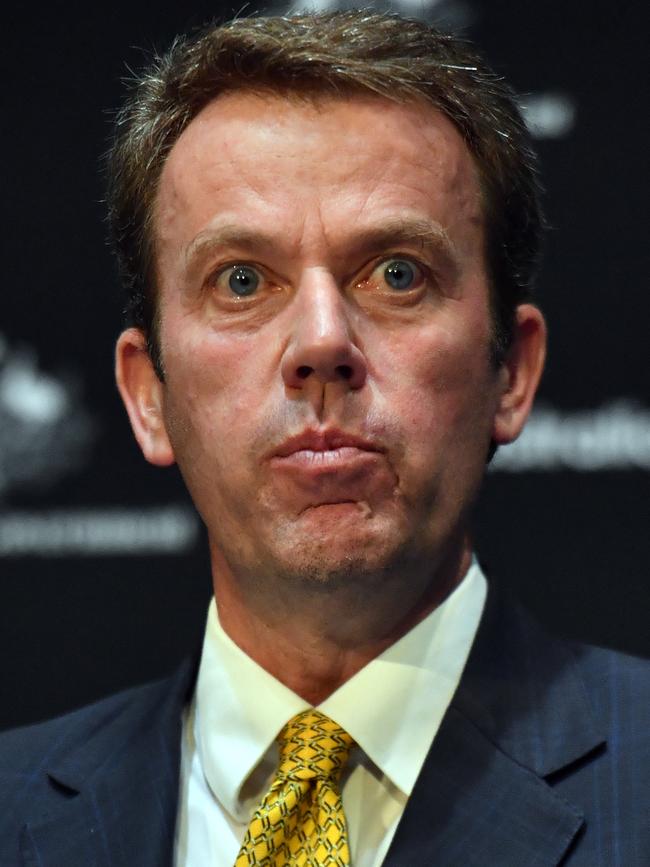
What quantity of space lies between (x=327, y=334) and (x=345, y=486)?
195 millimetres

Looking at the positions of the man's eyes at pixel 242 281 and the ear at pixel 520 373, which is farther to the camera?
→ the ear at pixel 520 373

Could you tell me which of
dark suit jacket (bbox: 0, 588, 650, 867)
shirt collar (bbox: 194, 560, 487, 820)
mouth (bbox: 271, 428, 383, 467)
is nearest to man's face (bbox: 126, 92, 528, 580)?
mouth (bbox: 271, 428, 383, 467)

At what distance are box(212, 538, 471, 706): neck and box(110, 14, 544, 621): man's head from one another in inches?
0.4

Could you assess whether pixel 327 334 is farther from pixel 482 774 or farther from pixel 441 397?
pixel 482 774

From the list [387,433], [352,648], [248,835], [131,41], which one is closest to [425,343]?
[387,433]

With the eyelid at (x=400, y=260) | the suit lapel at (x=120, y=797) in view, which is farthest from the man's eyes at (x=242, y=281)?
the suit lapel at (x=120, y=797)

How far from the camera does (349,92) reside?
84.7 inches

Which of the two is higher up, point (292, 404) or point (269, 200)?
point (269, 200)

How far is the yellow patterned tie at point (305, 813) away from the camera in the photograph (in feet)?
6.59

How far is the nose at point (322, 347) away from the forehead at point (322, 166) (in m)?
0.10

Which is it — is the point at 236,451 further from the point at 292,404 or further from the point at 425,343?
the point at 425,343

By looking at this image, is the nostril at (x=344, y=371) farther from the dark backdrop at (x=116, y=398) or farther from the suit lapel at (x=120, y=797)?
the dark backdrop at (x=116, y=398)

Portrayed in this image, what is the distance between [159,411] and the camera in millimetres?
2350

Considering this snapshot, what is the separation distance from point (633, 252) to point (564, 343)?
0.20 metres
